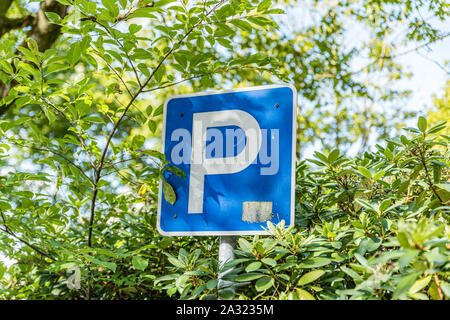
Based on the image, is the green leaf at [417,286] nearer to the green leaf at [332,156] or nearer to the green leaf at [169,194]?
the green leaf at [332,156]

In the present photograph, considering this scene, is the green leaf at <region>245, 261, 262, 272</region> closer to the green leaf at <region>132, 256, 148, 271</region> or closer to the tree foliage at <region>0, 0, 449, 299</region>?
the tree foliage at <region>0, 0, 449, 299</region>

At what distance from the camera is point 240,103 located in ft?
4.86

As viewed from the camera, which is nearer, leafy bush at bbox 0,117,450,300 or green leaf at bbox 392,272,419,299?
green leaf at bbox 392,272,419,299

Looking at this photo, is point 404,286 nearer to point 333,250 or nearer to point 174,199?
point 333,250

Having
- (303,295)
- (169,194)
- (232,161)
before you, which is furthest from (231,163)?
(303,295)

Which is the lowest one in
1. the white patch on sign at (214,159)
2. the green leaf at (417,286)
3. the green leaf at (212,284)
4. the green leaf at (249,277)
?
the green leaf at (212,284)

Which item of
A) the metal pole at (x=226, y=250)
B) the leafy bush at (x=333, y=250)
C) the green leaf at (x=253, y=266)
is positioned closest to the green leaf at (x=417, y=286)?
the leafy bush at (x=333, y=250)

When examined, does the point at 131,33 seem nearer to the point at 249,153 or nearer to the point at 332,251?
the point at 249,153

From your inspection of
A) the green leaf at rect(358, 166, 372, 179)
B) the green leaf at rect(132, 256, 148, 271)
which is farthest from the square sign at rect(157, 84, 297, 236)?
the green leaf at rect(358, 166, 372, 179)

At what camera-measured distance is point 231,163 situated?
4.68 feet

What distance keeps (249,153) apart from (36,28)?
2.98 meters

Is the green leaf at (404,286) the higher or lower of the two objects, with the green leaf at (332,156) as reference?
lower

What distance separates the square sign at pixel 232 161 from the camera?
1348 mm

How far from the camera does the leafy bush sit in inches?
38.8
